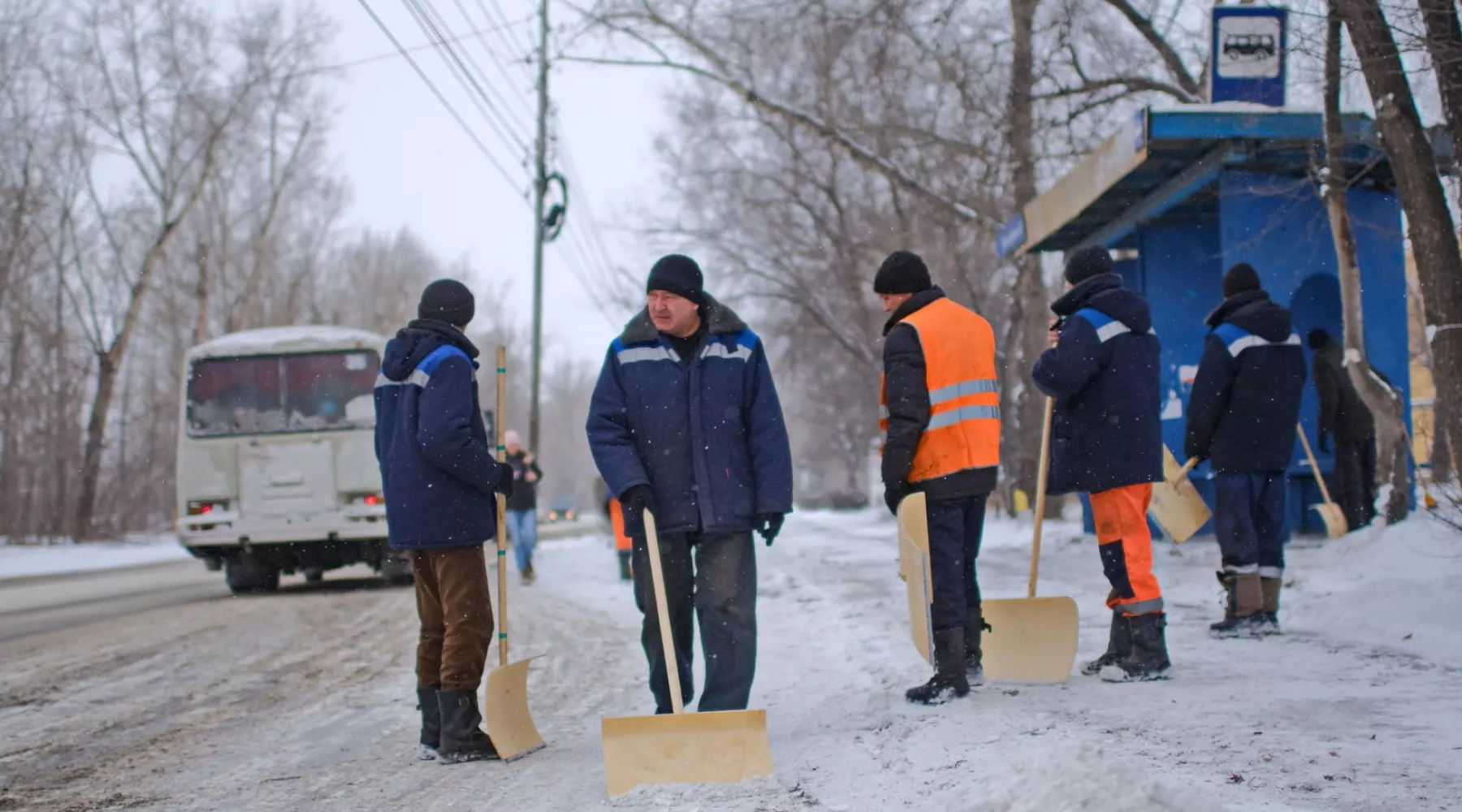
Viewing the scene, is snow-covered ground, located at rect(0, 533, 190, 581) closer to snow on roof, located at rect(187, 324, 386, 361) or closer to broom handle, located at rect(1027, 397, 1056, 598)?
snow on roof, located at rect(187, 324, 386, 361)

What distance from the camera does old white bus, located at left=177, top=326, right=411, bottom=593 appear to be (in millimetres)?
14242

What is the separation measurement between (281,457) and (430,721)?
1018 centimetres

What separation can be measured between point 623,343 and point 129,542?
111 feet

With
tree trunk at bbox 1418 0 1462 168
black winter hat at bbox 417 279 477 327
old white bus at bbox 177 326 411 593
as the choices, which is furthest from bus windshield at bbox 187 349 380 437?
tree trunk at bbox 1418 0 1462 168

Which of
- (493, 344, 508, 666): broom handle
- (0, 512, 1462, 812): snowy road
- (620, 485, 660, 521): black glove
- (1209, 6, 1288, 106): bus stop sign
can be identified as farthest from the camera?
(1209, 6, 1288, 106): bus stop sign

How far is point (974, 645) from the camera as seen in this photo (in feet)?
17.9

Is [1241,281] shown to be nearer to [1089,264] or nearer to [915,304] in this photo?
[1089,264]

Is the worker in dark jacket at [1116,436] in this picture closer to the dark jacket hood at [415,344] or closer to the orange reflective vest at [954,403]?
the orange reflective vest at [954,403]

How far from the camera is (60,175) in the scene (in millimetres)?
32594

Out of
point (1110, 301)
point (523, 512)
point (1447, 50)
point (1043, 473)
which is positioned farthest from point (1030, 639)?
point (523, 512)

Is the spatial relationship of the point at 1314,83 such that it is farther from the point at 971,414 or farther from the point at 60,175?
the point at 60,175

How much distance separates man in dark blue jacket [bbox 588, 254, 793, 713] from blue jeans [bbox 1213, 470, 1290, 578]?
3098 mm

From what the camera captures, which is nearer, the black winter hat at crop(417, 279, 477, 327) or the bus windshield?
the black winter hat at crop(417, 279, 477, 327)

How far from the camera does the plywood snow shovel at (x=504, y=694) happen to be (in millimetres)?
4824
